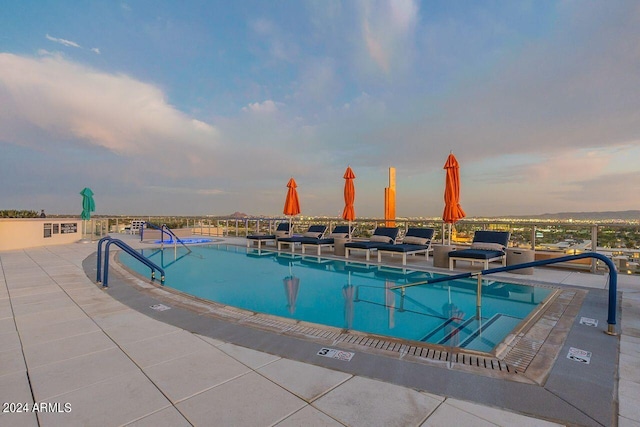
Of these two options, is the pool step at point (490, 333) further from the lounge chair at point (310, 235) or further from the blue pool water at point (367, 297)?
the lounge chair at point (310, 235)

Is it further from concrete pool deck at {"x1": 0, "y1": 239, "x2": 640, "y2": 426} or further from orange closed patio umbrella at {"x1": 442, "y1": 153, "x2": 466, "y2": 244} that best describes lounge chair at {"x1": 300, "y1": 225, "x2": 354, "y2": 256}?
concrete pool deck at {"x1": 0, "y1": 239, "x2": 640, "y2": 426}

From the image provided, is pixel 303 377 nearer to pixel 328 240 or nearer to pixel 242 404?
pixel 242 404

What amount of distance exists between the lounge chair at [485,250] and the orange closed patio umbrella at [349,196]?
11.9 feet

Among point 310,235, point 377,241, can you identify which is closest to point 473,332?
point 377,241

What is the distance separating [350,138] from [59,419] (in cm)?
1224

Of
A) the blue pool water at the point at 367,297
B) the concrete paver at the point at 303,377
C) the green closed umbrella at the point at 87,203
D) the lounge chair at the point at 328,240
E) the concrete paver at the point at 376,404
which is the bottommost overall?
the blue pool water at the point at 367,297

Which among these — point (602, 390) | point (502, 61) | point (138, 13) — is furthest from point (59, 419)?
point (502, 61)

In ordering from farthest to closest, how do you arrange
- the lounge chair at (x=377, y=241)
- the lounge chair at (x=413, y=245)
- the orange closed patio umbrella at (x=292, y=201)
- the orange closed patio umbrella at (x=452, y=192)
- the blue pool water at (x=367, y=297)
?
the orange closed patio umbrella at (x=292, y=201) < the lounge chair at (x=377, y=241) < the lounge chair at (x=413, y=245) < the orange closed patio umbrella at (x=452, y=192) < the blue pool water at (x=367, y=297)

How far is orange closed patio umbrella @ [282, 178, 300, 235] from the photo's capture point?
10594 millimetres

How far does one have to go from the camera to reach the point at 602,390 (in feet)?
5.92

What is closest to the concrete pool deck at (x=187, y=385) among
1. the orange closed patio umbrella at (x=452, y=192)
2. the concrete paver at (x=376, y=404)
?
the concrete paver at (x=376, y=404)

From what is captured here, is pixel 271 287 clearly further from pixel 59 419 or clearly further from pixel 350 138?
pixel 350 138

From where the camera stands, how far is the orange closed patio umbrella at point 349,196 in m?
9.44

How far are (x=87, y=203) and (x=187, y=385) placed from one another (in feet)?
42.1
